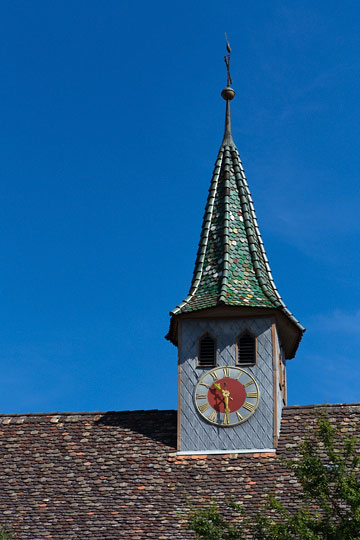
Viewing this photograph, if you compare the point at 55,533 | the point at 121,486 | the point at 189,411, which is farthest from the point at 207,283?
the point at 55,533

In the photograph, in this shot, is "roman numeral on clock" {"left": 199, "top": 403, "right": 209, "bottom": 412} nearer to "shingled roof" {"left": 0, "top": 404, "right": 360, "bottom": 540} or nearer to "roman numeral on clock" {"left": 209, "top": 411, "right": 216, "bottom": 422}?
"roman numeral on clock" {"left": 209, "top": 411, "right": 216, "bottom": 422}

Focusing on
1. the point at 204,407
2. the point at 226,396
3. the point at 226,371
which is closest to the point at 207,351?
the point at 226,371

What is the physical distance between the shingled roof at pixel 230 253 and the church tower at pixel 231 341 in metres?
0.03

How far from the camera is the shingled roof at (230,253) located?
2984cm

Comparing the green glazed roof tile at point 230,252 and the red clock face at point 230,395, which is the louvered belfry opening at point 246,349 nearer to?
the red clock face at point 230,395

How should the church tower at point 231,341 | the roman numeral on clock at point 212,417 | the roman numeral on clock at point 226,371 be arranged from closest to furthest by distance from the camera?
1. the church tower at point 231,341
2. the roman numeral on clock at point 212,417
3. the roman numeral on clock at point 226,371

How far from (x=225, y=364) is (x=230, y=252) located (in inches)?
127

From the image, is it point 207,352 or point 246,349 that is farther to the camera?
point 207,352

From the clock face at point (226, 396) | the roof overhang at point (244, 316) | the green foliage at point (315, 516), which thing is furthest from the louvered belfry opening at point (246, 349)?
the green foliage at point (315, 516)

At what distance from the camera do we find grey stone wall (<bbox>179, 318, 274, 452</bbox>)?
2839 centimetres

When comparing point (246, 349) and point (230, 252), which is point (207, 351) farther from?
point (230, 252)

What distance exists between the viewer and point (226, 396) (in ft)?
94.7

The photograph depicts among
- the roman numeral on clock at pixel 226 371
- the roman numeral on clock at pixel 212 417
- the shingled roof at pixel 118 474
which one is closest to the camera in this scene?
the shingled roof at pixel 118 474

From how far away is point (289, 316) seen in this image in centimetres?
3005
